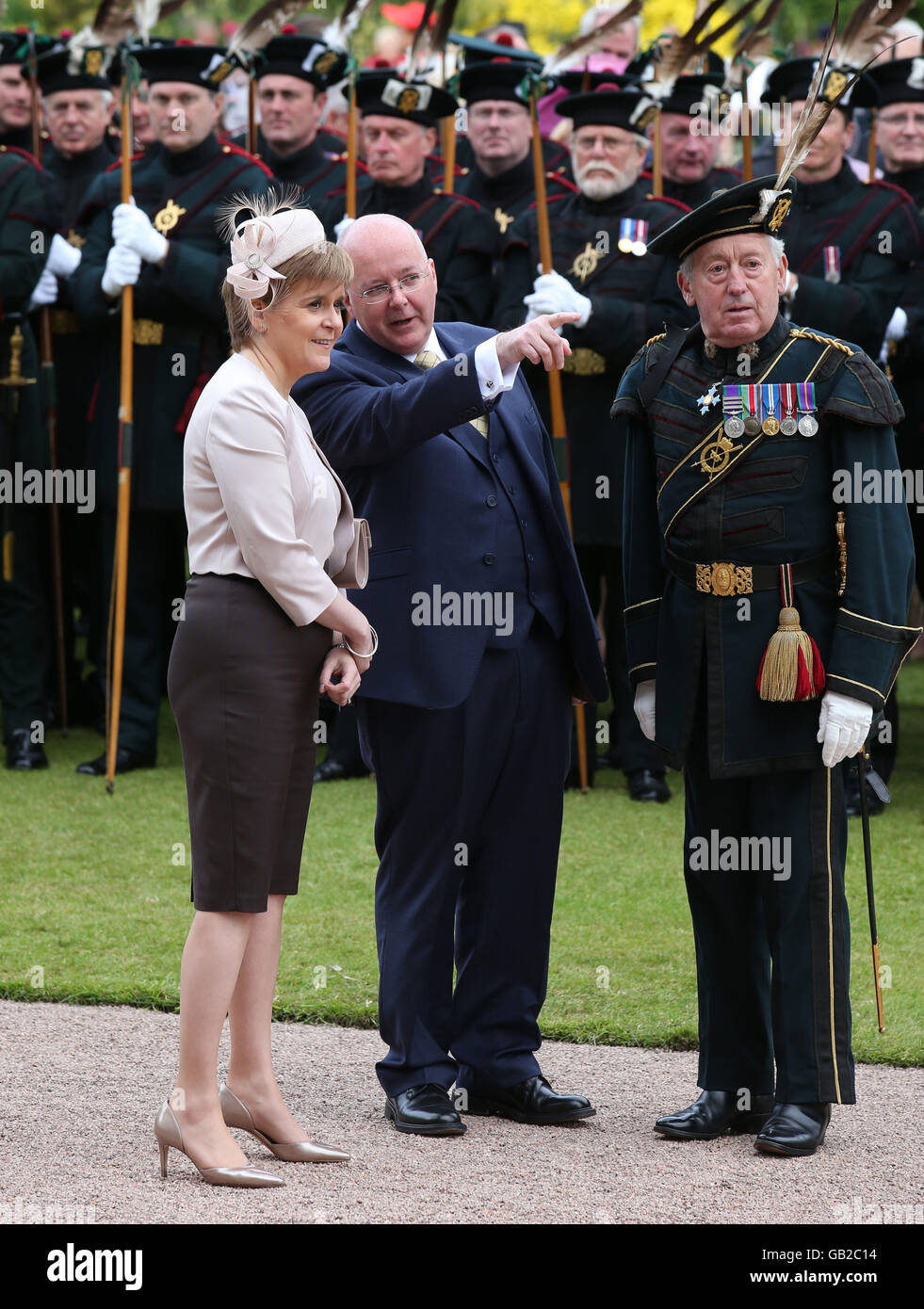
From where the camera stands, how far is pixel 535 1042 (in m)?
4.45

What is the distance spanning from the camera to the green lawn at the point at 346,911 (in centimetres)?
519

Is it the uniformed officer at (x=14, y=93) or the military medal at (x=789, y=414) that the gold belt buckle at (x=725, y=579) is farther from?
the uniformed officer at (x=14, y=93)

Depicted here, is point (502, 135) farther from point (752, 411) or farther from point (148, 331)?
point (752, 411)

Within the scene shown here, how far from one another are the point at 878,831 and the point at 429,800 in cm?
331

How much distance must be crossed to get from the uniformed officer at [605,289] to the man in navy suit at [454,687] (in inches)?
122

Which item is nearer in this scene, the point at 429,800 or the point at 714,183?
the point at 429,800

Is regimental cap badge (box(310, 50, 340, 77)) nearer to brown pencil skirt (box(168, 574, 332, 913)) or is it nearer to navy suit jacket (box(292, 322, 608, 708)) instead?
navy suit jacket (box(292, 322, 608, 708))

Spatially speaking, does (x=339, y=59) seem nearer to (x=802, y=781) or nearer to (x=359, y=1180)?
(x=802, y=781)

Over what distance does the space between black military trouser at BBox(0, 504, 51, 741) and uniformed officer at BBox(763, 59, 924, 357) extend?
10.6 feet

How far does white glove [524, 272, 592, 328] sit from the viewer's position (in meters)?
7.31

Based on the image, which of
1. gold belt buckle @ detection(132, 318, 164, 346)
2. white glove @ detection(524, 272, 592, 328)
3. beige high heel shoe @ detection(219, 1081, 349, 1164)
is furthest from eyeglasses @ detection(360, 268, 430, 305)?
gold belt buckle @ detection(132, 318, 164, 346)

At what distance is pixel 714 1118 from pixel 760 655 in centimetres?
99

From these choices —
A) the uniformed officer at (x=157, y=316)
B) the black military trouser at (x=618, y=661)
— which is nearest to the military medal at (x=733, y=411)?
the black military trouser at (x=618, y=661)

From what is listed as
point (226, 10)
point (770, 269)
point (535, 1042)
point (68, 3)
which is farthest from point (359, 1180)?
point (226, 10)
